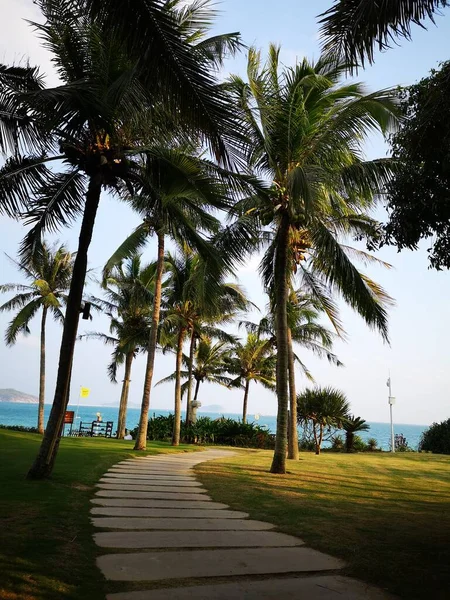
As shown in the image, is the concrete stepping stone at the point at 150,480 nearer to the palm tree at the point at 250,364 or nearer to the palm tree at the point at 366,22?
the palm tree at the point at 366,22

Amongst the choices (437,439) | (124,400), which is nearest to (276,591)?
(124,400)

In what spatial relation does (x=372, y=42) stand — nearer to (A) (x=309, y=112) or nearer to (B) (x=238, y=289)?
(A) (x=309, y=112)

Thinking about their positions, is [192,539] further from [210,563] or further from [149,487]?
[149,487]

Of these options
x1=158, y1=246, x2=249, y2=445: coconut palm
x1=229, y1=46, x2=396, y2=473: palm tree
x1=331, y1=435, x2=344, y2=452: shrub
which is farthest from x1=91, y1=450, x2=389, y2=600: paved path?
x1=331, y1=435, x2=344, y2=452: shrub

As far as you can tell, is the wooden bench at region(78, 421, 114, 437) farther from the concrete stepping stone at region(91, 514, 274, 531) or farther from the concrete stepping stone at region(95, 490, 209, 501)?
the concrete stepping stone at region(91, 514, 274, 531)

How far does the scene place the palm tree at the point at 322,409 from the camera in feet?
66.3

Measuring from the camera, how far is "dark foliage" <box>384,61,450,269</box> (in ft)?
16.4

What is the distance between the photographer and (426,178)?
17.4 feet

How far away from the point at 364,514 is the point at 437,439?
19905 mm

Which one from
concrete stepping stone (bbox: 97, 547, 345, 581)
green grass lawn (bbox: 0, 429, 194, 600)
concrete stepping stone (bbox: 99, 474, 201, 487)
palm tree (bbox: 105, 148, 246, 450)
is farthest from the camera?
concrete stepping stone (bbox: 99, 474, 201, 487)

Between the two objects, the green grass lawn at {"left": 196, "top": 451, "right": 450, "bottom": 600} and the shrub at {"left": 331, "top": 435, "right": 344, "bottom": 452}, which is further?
the shrub at {"left": 331, "top": 435, "right": 344, "bottom": 452}

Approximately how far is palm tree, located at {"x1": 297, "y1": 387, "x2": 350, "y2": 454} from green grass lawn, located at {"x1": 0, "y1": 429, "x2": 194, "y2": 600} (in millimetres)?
14231

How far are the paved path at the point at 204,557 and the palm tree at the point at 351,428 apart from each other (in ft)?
53.7

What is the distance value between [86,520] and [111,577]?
1737 millimetres
